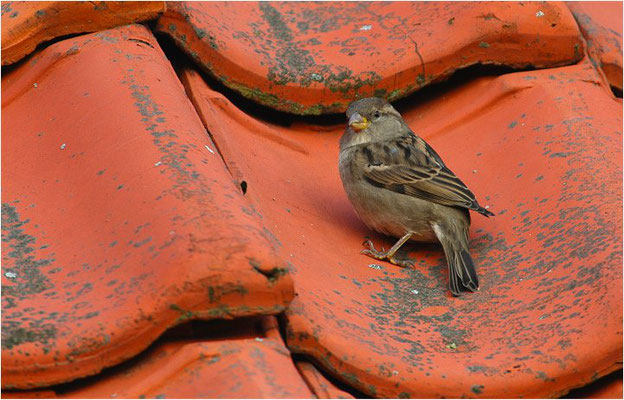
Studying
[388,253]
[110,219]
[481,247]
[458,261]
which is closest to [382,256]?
[388,253]

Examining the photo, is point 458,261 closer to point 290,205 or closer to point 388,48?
point 290,205

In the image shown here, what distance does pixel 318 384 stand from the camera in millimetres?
2412

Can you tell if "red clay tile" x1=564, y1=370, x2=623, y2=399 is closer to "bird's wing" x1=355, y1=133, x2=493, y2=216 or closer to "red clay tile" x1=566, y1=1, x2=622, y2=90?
"bird's wing" x1=355, y1=133, x2=493, y2=216

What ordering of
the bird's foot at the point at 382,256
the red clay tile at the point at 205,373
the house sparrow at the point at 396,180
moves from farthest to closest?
the house sparrow at the point at 396,180 < the bird's foot at the point at 382,256 < the red clay tile at the point at 205,373

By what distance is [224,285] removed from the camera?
7.57ft

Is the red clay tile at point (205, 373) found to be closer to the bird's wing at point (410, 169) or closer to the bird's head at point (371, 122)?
the bird's wing at point (410, 169)

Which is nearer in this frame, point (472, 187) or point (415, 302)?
point (415, 302)

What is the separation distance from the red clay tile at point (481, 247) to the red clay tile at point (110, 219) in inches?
9.4

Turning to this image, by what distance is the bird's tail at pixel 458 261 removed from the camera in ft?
10.8

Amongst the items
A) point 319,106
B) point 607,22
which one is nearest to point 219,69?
point 319,106

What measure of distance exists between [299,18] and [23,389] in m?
2.76

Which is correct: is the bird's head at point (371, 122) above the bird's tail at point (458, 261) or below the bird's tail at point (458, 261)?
above

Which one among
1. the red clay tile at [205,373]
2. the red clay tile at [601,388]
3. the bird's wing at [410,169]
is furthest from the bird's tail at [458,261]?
the red clay tile at [205,373]

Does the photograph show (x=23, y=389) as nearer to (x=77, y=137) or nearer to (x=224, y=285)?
(x=224, y=285)
